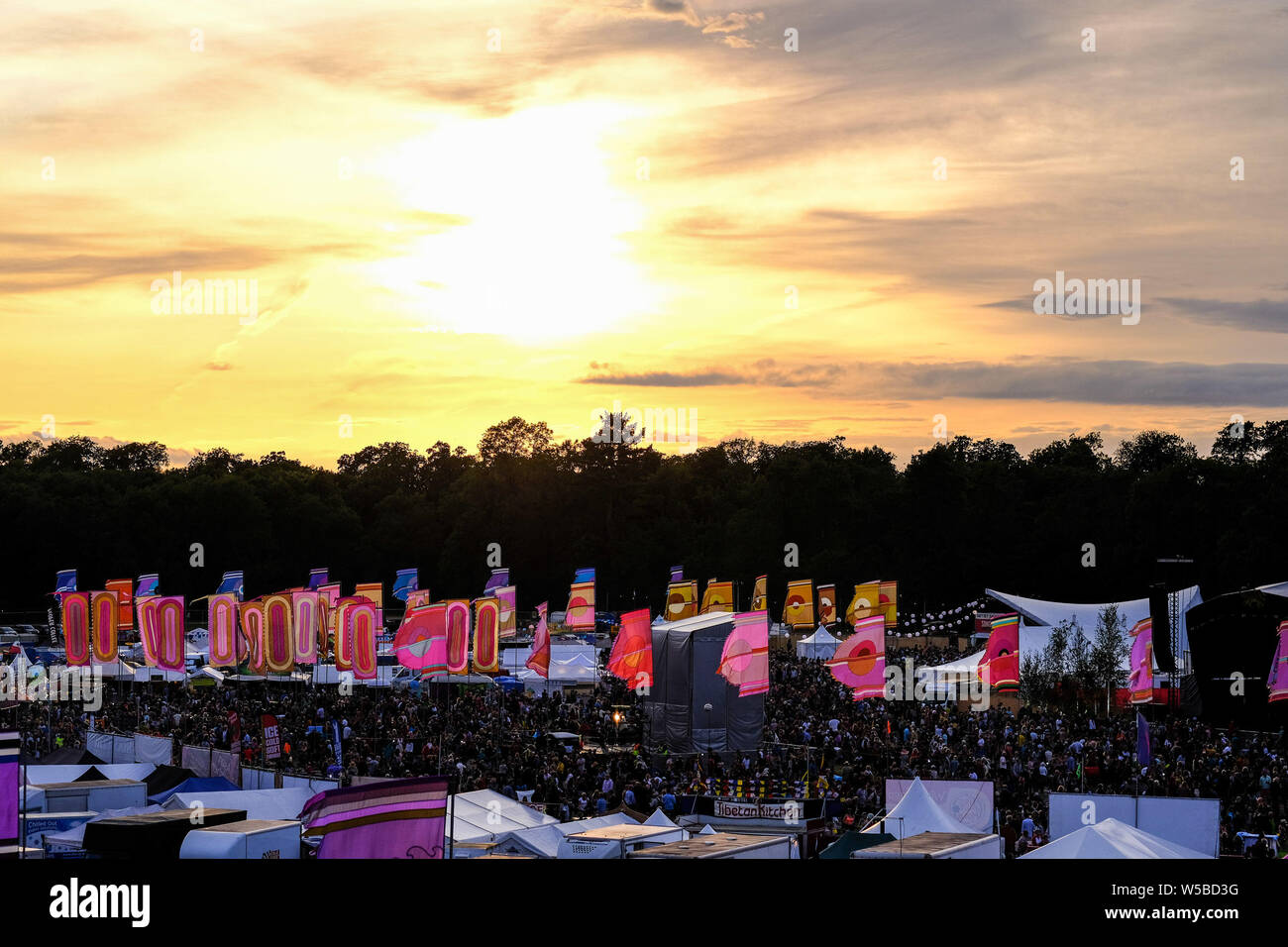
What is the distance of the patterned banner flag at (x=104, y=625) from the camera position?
3594cm

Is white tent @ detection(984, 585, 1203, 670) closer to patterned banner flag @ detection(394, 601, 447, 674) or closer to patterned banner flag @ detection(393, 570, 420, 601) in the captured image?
patterned banner flag @ detection(394, 601, 447, 674)

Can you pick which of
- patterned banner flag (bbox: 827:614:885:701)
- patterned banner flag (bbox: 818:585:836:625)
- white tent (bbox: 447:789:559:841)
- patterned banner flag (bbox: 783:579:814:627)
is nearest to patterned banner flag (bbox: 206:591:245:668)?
patterned banner flag (bbox: 827:614:885:701)

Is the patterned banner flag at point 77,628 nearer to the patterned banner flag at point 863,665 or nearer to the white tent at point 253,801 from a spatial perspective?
the white tent at point 253,801

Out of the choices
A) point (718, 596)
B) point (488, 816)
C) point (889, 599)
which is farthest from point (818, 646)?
point (488, 816)

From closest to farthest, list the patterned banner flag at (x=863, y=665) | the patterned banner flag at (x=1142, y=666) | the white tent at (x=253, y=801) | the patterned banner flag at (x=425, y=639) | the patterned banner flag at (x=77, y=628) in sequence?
the white tent at (x=253, y=801) → the patterned banner flag at (x=863, y=665) → the patterned banner flag at (x=1142, y=666) → the patterned banner flag at (x=425, y=639) → the patterned banner flag at (x=77, y=628)

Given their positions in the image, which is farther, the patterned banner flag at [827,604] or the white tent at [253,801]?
the patterned banner flag at [827,604]

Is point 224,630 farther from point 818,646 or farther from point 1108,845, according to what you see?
point 1108,845

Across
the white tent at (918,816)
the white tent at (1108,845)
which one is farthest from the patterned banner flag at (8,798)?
the white tent at (918,816)

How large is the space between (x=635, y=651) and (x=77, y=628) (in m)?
16.5

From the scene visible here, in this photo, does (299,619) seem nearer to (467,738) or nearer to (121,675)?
(467,738)

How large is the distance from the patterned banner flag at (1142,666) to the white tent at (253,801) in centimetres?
1991

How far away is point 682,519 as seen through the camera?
9538 cm
